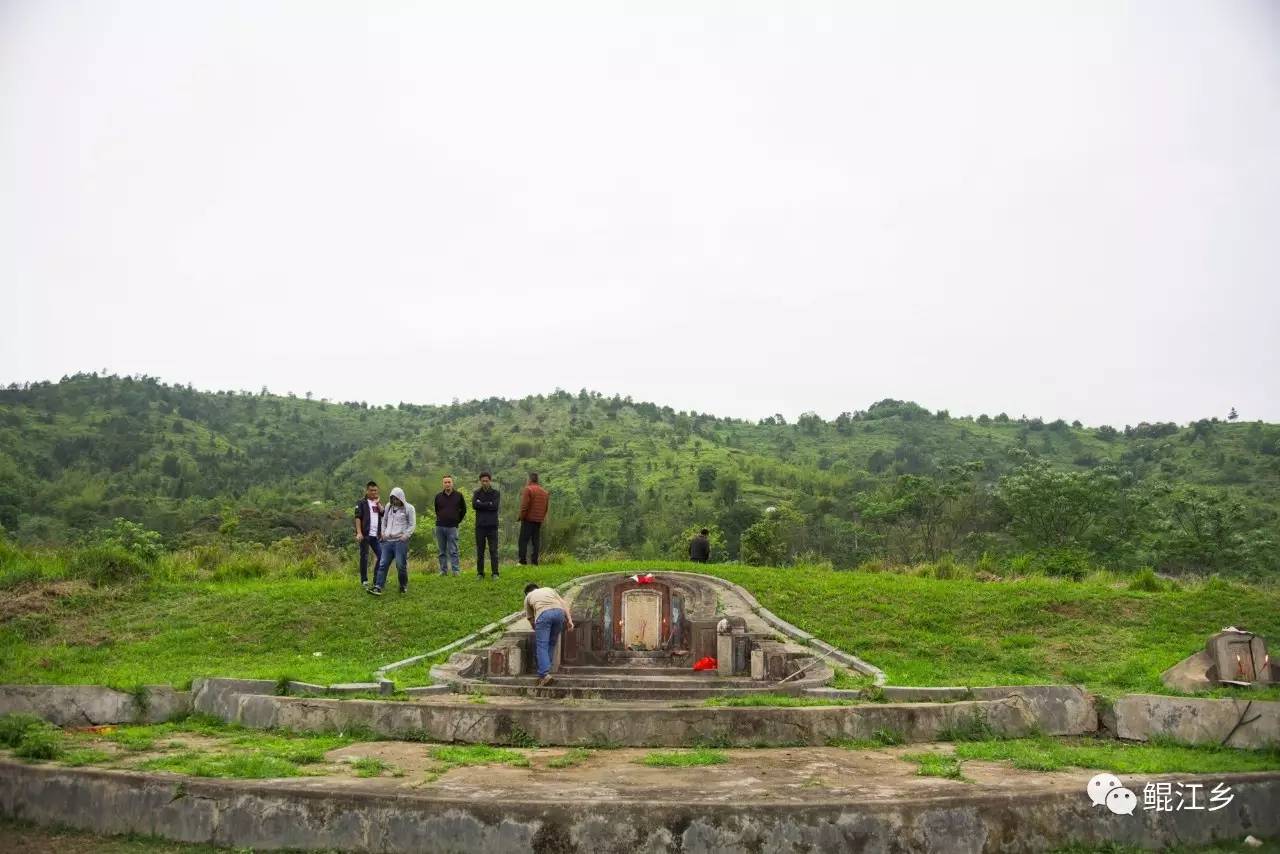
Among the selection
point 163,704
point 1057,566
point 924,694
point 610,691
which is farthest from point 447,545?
point 1057,566

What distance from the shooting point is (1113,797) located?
6.79 metres

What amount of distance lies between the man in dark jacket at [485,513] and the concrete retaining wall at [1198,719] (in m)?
11.7

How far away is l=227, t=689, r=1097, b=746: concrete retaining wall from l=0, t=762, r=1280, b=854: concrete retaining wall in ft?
8.66

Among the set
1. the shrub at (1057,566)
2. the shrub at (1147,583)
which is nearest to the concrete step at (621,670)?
the shrub at (1147,583)

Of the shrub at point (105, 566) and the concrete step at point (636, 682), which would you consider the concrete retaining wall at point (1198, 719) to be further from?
the shrub at point (105, 566)

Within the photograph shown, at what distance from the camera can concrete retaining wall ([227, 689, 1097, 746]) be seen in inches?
372

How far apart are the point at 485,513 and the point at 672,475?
5071 centimetres

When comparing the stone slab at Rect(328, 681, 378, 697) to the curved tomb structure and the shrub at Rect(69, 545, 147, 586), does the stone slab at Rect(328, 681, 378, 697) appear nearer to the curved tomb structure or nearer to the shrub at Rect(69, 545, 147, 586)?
the curved tomb structure

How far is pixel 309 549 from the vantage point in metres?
27.3

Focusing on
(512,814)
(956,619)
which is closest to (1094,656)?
(956,619)

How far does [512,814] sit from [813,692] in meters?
6.04

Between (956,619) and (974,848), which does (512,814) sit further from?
(956,619)

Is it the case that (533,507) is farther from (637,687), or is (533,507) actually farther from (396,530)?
(637,687)

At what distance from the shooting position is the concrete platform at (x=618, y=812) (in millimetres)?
6359
